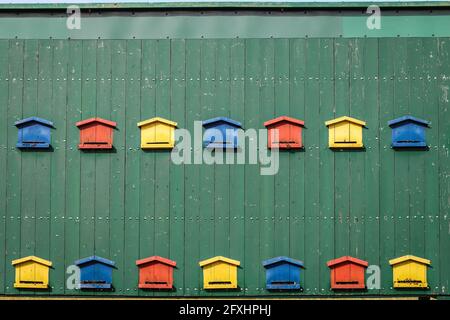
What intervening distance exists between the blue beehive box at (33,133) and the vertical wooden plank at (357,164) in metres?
3.87

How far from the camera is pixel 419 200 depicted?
8.31 m

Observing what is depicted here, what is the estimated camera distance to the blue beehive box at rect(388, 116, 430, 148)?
8289mm

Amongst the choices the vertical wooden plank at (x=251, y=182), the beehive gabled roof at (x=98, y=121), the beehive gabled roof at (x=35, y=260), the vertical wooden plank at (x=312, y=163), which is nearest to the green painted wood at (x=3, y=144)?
the beehive gabled roof at (x=35, y=260)

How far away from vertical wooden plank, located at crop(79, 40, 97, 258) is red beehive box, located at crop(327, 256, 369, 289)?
10.0 feet

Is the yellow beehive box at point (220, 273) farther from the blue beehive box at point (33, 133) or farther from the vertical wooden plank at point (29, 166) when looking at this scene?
the blue beehive box at point (33, 133)

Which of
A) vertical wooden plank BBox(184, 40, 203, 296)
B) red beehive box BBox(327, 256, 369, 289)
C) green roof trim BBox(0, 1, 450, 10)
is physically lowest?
red beehive box BBox(327, 256, 369, 289)

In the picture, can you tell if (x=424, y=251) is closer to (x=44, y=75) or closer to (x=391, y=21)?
(x=391, y=21)

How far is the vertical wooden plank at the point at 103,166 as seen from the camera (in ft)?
27.5

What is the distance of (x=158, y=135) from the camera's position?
27.5 ft

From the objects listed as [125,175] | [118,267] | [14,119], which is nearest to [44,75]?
[14,119]

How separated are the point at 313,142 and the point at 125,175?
7.97ft

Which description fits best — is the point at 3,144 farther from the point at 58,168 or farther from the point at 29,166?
the point at 58,168

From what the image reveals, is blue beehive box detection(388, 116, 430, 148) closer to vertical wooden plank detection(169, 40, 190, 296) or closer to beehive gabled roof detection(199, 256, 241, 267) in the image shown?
beehive gabled roof detection(199, 256, 241, 267)

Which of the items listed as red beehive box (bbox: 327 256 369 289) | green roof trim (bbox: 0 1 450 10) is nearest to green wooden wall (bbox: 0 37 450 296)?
red beehive box (bbox: 327 256 369 289)
